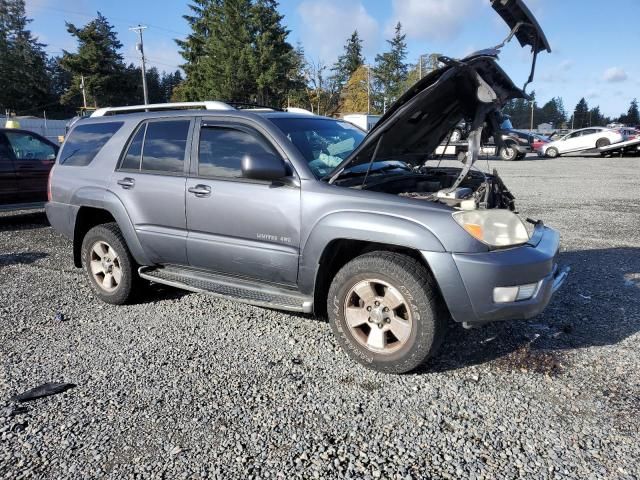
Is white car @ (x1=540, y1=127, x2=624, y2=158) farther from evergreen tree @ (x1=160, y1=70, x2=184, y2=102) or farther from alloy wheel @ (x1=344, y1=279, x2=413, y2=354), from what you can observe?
evergreen tree @ (x1=160, y1=70, x2=184, y2=102)

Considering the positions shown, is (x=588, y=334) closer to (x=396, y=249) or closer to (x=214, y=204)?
(x=396, y=249)

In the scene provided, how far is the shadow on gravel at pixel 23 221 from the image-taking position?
351 inches

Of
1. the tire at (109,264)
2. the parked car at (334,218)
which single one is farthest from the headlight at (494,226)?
the tire at (109,264)

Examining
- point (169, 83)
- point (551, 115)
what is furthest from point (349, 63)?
point (551, 115)

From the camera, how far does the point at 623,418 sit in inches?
110

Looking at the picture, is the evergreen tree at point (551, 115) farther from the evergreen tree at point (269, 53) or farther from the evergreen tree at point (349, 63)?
the evergreen tree at point (269, 53)

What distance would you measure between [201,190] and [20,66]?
85.4m

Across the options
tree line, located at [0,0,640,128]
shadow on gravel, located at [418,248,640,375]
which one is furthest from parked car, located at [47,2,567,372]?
tree line, located at [0,0,640,128]

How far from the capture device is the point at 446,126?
13.8 feet

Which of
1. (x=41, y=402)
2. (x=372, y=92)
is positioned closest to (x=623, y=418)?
(x=41, y=402)

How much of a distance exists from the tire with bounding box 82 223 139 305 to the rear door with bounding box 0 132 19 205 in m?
4.56

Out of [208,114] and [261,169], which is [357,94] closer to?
[208,114]

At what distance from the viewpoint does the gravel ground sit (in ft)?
8.10

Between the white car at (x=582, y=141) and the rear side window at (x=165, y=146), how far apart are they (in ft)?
85.2
